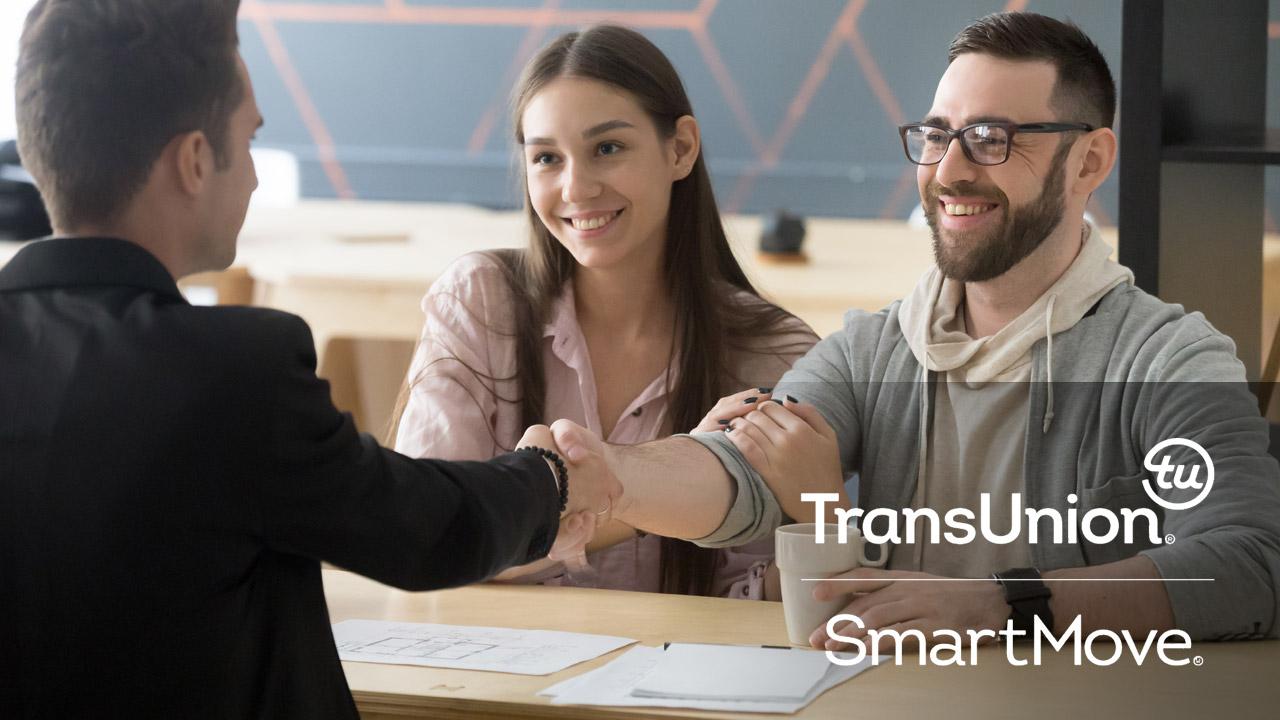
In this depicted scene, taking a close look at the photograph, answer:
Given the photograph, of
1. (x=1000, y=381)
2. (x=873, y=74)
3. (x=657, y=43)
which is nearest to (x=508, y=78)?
(x=657, y=43)

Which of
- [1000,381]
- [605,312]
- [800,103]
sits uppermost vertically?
[800,103]

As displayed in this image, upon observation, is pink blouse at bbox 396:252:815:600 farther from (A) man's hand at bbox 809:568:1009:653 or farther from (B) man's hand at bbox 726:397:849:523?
(A) man's hand at bbox 809:568:1009:653

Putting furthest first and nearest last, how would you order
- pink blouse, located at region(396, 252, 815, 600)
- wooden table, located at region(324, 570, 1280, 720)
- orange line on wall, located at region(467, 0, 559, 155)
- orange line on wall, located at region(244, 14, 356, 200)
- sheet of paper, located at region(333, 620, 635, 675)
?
1. orange line on wall, located at region(244, 14, 356, 200)
2. orange line on wall, located at region(467, 0, 559, 155)
3. pink blouse, located at region(396, 252, 815, 600)
4. sheet of paper, located at region(333, 620, 635, 675)
5. wooden table, located at region(324, 570, 1280, 720)

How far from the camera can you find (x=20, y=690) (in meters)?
1.00

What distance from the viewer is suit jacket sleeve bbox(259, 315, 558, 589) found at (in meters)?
1.03

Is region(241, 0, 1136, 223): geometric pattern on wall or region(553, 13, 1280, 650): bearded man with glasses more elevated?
region(241, 0, 1136, 223): geometric pattern on wall

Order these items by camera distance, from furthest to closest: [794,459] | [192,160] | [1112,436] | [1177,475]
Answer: [794,459], [1112,436], [1177,475], [192,160]

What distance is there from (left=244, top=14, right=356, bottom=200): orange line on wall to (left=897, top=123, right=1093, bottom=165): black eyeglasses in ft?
13.8

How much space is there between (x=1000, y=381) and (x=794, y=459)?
10.6 inches

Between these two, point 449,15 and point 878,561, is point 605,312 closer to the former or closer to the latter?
point 878,561

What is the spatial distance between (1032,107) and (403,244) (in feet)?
7.67

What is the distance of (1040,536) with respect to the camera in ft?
5.33

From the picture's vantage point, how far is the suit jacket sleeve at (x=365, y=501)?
1.03m

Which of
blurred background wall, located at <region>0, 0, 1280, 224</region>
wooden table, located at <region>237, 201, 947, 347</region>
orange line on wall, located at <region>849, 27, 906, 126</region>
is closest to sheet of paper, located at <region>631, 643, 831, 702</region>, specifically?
wooden table, located at <region>237, 201, 947, 347</region>
